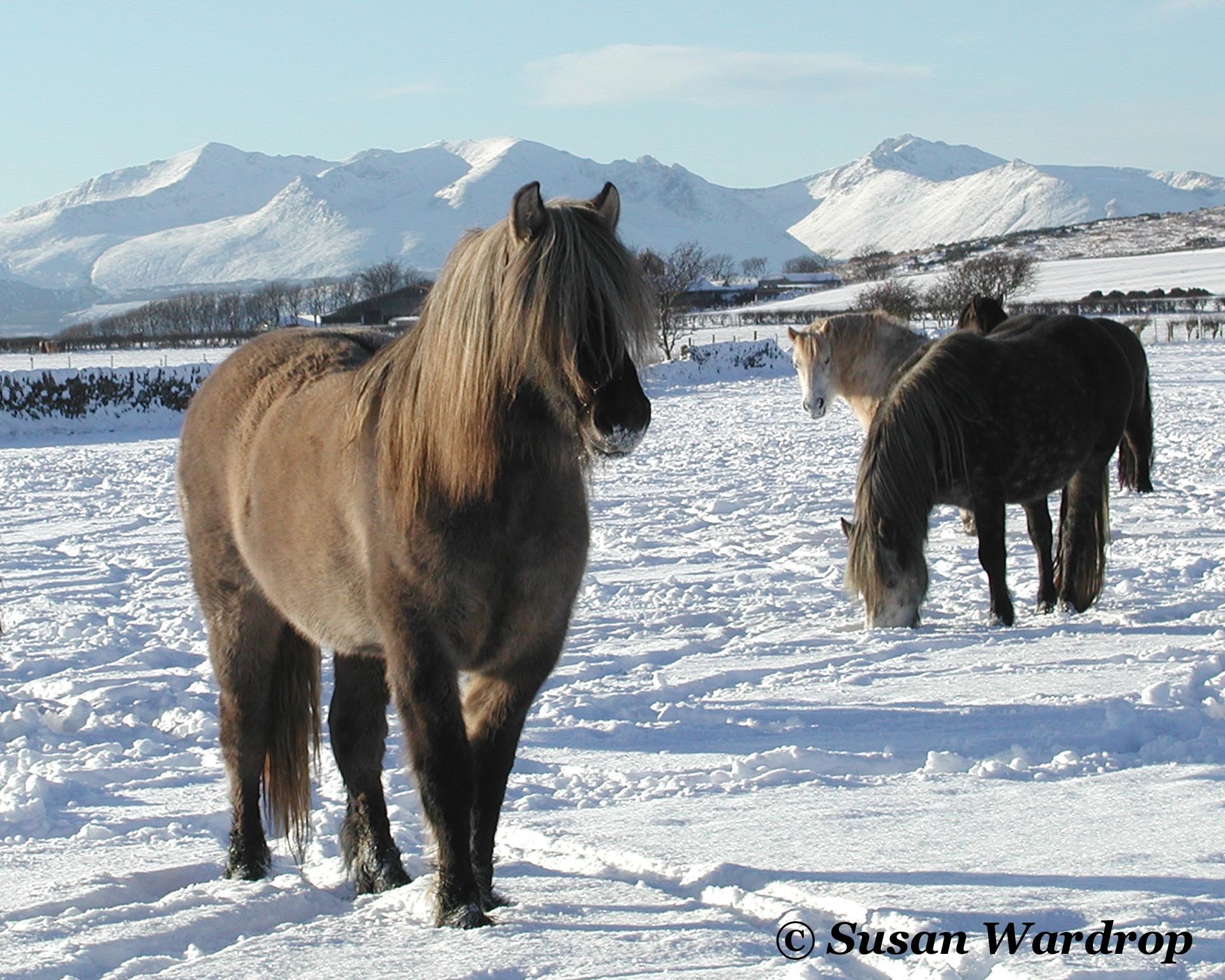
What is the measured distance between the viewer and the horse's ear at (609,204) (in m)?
2.96

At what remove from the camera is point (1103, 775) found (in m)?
4.00

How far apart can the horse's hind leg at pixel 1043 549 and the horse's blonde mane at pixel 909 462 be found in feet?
2.43

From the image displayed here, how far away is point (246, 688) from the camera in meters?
3.66

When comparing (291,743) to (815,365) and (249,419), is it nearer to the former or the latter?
(249,419)

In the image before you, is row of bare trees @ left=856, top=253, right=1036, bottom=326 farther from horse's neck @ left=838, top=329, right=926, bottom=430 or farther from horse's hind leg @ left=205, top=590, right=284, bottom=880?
horse's hind leg @ left=205, top=590, right=284, bottom=880

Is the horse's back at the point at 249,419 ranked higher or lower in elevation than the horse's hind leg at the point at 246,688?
higher

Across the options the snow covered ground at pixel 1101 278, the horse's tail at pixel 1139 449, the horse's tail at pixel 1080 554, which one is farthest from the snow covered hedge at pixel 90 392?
the snow covered ground at pixel 1101 278

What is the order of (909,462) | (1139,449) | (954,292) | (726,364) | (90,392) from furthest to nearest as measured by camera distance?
(954,292)
(726,364)
(90,392)
(1139,449)
(909,462)

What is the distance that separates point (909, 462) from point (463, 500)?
399 cm

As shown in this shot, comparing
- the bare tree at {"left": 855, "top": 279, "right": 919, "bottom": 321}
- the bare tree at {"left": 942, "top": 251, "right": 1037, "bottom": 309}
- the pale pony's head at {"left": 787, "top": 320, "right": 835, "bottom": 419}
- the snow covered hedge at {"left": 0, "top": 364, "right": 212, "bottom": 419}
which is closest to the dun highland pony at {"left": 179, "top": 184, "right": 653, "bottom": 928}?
the pale pony's head at {"left": 787, "top": 320, "right": 835, "bottom": 419}

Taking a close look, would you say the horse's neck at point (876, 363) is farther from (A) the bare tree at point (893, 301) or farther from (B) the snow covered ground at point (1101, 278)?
(B) the snow covered ground at point (1101, 278)

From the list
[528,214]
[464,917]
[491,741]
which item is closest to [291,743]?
[491,741]

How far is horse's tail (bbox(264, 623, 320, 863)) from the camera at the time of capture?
3723mm

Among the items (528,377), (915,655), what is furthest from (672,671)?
(528,377)
